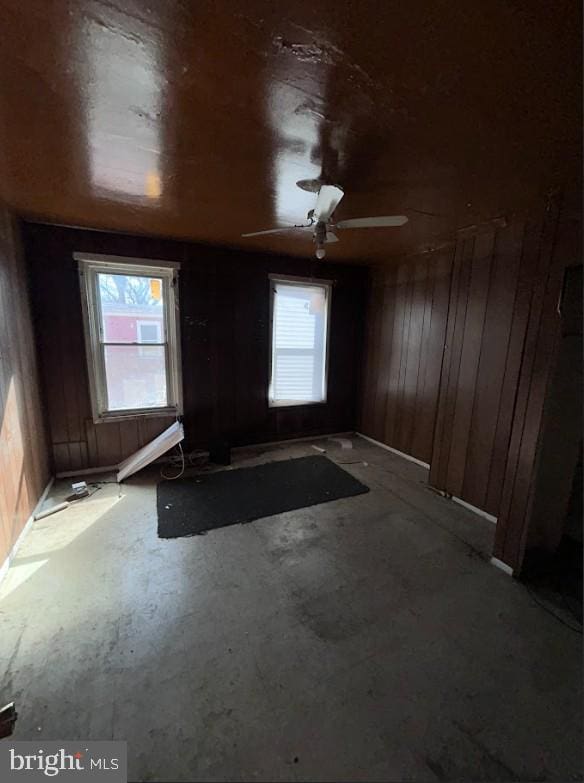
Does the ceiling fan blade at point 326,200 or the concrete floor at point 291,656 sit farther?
the ceiling fan blade at point 326,200

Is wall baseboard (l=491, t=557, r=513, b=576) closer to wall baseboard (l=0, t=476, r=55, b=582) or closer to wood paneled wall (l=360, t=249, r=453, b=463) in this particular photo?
wood paneled wall (l=360, t=249, r=453, b=463)

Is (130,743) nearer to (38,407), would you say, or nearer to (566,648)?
(566,648)

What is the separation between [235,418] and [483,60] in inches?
143

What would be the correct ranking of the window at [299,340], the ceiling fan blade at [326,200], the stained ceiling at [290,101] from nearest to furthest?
the stained ceiling at [290,101] < the ceiling fan blade at [326,200] < the window at [299,340]

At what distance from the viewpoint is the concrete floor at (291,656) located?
121cm

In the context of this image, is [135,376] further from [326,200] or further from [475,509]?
[475,509]

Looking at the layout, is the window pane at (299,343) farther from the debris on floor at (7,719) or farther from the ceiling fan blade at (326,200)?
the debris on floor at (7,719)

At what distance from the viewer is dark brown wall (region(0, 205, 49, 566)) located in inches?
85.3

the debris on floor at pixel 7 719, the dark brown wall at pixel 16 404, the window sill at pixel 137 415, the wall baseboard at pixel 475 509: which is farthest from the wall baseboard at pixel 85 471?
the wall baseboard at pixel 475 509

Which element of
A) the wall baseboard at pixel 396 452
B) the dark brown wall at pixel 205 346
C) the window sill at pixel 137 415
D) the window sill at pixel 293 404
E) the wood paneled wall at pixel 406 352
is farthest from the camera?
the window sill at pixel 293 404

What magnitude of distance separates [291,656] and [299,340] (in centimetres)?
347

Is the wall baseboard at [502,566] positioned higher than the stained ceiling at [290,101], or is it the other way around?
the stained ceiling at [290,101]

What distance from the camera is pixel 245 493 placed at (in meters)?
3.09

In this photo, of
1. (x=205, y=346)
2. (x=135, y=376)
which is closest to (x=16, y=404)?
(x=135, y=376)
